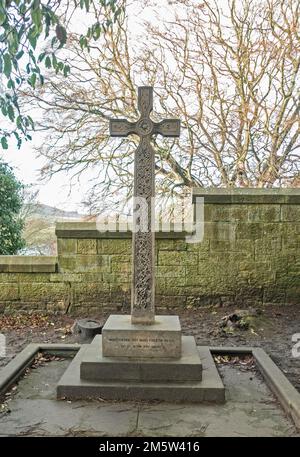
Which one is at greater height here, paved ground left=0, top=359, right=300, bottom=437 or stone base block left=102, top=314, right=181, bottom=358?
stone base block left=102, top=314, right=181, bottom=358

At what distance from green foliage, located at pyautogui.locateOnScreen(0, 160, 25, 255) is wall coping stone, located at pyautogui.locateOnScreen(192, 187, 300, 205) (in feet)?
11.1

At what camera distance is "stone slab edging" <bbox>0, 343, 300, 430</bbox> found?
10.8ft

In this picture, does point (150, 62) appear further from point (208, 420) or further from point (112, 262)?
point (208, 420)

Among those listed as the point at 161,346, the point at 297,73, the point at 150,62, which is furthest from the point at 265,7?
the point at 161,346

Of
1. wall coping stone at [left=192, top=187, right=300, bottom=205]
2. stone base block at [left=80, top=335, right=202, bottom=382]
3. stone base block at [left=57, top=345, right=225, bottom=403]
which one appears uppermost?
wall coping stone at [left=192, top=187, right=300, bottom=205]

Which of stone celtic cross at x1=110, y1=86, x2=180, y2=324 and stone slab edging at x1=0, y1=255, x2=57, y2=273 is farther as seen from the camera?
stone slab edging at x1=0, y1=255, x2=57, y2=273

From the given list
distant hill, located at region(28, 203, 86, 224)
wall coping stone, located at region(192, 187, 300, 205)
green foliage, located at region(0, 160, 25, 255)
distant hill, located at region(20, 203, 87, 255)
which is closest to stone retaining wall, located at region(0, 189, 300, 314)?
wall coping stone, located at region(192, 187, 300, 205)

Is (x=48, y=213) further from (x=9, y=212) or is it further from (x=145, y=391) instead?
(x=145, y=391)

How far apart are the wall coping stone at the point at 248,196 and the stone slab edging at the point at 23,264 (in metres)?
2.48

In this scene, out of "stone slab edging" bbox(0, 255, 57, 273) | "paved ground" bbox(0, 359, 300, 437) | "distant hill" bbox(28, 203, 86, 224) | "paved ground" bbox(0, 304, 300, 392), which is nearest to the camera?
"paved ground" bbox(0, 359, 300, 437)

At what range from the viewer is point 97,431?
2.95 m

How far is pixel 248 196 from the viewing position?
6.39 metres

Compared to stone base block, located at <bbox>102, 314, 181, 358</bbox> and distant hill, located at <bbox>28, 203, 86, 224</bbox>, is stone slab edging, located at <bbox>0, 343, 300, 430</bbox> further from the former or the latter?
distant hill, located at <bbox>28, 203, 86, 224</bbox>

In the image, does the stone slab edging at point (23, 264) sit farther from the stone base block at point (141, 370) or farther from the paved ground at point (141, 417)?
the stone base block at point (141, 370)
